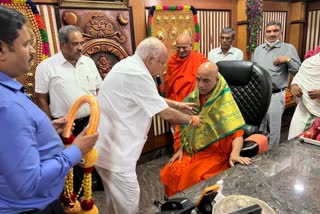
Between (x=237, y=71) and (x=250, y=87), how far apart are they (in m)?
0.19

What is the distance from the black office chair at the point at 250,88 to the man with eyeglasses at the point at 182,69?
0.67 m

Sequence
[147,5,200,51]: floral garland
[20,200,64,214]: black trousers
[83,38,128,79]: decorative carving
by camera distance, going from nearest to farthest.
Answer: [20,200,64,214]: black trousers
[83,38,128,79]: decorative carving
[147,5,200,51]: floral garland

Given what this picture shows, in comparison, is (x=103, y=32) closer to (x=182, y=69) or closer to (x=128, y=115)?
(x=182, y=69)

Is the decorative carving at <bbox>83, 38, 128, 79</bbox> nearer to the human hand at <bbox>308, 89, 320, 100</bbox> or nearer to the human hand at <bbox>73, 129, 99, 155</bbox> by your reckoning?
the human hand at <bbox>73, 129, 99, 155</bbox>

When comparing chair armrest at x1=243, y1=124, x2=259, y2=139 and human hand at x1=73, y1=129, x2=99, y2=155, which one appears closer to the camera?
human hand at x1=73, y1=129, x2=99, y2=155

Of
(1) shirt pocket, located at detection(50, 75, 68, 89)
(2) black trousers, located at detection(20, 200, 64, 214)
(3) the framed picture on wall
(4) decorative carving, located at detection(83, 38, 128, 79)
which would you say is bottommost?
(2) black trousers, located at detection(20, 200, 64, 214)

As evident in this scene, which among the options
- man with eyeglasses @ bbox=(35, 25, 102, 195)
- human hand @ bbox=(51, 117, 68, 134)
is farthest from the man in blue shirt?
man with eyeglasses @ bbox=(35, 25, 102, 195)

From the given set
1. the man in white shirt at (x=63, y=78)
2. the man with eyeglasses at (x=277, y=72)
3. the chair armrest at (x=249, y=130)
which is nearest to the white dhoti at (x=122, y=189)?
the man in white shirt at (x=63, y=78)

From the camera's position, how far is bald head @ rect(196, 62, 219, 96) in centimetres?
175

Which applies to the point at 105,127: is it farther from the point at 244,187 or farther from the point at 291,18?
the point at 291,18

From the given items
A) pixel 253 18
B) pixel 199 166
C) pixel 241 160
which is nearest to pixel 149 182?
pixel 199 166

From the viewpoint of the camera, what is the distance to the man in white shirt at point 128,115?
144cm

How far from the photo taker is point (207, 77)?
1761mm

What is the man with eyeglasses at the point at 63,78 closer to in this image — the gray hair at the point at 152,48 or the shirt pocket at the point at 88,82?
the shirt pocket at the point at 88,82
